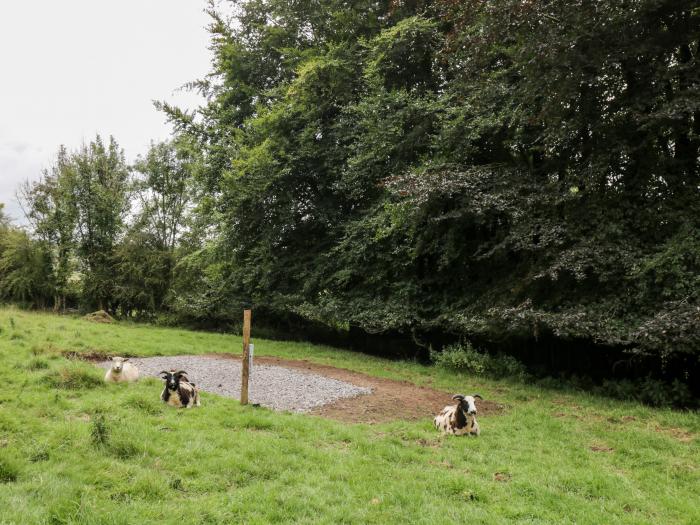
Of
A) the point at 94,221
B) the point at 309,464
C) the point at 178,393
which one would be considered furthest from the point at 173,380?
the point at 94,221

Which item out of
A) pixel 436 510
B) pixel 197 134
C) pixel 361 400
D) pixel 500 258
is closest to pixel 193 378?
pixel 361 400

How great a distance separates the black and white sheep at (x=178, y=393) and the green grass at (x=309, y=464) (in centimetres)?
27

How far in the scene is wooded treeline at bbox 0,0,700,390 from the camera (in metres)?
10.6

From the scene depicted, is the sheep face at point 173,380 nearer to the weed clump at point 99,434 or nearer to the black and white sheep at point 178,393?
the black and white sheep at point 178,393

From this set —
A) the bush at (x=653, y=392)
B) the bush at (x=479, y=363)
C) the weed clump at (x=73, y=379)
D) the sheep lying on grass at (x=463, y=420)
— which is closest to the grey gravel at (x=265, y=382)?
the weed clump at (x=73, y=379)

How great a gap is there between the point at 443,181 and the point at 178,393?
8639mm

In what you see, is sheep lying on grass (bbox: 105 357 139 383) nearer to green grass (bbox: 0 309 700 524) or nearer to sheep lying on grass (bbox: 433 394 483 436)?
green grass (bbox: 0 309 700 524)

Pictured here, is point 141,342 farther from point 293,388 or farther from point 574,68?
point 574,68

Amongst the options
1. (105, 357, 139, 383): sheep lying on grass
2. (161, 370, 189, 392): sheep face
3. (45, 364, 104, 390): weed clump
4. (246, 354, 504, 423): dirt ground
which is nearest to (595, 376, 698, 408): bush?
(246, 354, 504, 423): dirt ground

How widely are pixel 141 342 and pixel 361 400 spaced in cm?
1030

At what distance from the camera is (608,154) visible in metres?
11.2

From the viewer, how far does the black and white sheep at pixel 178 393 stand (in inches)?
328

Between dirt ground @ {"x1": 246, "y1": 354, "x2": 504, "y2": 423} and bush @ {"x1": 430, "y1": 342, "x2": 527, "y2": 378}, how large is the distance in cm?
271

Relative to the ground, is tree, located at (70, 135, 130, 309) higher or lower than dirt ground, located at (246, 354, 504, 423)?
higher
